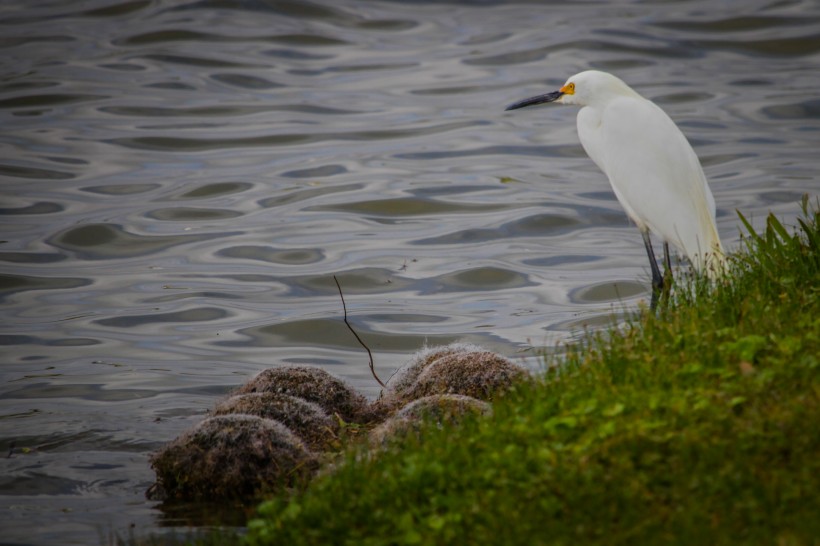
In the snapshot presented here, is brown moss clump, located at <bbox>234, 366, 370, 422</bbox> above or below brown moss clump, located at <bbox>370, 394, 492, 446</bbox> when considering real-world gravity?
below

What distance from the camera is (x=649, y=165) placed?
9.15m

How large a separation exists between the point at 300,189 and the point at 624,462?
15.1 meters

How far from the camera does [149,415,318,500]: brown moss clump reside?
20.2 feet

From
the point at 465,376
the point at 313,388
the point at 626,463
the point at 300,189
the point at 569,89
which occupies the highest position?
the point at 569,89

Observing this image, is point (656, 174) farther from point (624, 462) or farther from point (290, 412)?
point (624, 462)

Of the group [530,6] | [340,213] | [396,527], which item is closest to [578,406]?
[396,527]

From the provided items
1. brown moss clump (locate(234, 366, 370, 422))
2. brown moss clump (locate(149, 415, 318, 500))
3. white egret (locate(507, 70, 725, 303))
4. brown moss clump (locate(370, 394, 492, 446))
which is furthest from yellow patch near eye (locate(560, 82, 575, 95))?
brown moss clump (locate(149, 415, 318, 500))

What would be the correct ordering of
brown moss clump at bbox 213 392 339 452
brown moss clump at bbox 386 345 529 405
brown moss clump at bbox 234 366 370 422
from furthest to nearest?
brown moss clump at bbox 234 366 370 422 < brown moss clump at bbox 386 345 529 405 < brown moss clump at bbox 213 392 339 452

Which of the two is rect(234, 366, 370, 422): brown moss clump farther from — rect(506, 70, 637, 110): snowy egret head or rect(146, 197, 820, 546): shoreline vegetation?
rect(506, 70, 637, 110): snowy egret head

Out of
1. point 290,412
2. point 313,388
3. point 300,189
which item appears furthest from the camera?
point 300,189

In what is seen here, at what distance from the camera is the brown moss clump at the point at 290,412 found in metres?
6.71

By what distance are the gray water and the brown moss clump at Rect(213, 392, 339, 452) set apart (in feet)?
2.92

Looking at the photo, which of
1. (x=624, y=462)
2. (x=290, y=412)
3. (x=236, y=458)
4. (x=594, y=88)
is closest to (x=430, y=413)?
(x=290, y=412)

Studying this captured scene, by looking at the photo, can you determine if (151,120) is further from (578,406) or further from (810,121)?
(578,406)
